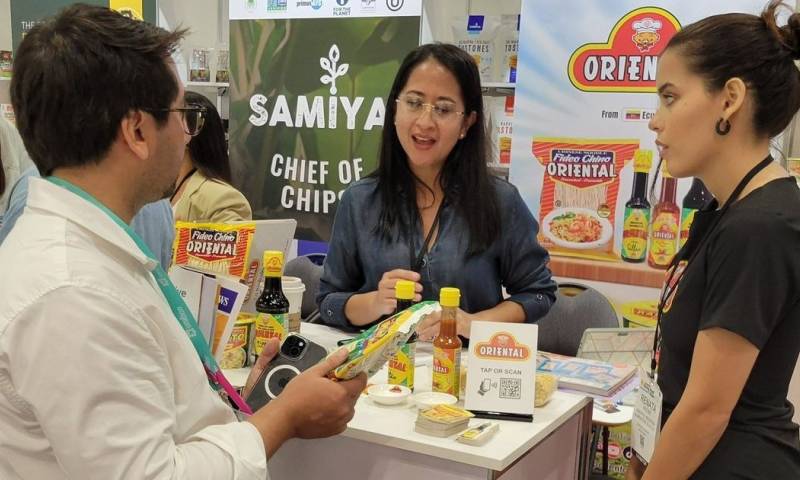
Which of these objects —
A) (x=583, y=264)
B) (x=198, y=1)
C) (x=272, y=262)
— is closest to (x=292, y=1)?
(x=198, y=1)

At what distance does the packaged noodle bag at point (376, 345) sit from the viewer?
1397 mm

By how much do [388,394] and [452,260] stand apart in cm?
70

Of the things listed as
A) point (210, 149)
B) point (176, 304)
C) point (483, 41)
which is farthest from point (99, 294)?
point (483, 41)

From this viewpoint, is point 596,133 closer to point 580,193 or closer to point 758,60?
→ point 580,193

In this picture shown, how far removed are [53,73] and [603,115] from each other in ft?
9.60

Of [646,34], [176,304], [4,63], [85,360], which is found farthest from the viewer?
[4,63]

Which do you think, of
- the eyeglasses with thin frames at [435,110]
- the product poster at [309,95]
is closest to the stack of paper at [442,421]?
the eyeglasses with thin frames at [435,110]

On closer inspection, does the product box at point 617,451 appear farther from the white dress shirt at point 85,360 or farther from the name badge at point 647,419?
the white dress shirt at point 85,360

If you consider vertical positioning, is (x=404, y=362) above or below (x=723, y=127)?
below

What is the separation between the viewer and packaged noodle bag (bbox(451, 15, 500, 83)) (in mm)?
4242

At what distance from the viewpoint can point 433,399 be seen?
1.67 meters

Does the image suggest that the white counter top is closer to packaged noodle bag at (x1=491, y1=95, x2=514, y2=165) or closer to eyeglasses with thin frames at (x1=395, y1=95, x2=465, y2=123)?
eyeglasses with thin frames at (x1=395, y1=95, x2=465, y2=123)

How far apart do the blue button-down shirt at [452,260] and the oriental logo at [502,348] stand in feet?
2.17

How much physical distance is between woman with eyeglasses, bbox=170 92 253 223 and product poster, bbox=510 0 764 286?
1.45m
